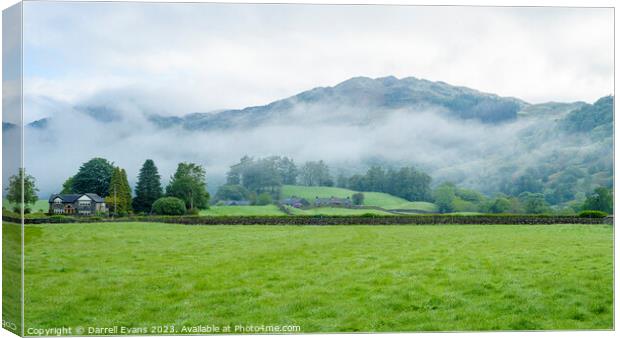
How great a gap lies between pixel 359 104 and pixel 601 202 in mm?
5747

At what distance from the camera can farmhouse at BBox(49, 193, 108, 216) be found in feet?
50.9

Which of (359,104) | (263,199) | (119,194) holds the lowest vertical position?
(263,199)

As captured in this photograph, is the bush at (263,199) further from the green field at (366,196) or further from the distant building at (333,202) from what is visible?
the distant building at (333,202)

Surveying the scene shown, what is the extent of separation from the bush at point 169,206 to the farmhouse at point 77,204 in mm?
1054

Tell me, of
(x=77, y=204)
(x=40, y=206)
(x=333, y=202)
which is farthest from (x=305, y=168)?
(x=40, y=206)

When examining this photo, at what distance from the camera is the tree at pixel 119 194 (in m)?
15.9

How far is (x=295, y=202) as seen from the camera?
1692 cm

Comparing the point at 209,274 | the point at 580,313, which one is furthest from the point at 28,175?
the point at 580,313

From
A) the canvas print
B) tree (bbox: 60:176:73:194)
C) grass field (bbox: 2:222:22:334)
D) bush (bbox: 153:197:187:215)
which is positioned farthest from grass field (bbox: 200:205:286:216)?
grass field (bbox: 2:222:22:334)

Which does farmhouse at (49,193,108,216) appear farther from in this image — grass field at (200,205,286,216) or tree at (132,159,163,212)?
grass field at (200,205,286,216)

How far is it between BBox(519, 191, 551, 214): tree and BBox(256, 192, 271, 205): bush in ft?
17.8

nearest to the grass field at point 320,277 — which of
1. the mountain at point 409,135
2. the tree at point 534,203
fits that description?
the tree at point 534,203

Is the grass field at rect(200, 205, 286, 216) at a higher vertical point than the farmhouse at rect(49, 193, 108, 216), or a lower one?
lower

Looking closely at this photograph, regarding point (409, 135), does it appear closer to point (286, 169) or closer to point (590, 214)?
point (286, 169)
